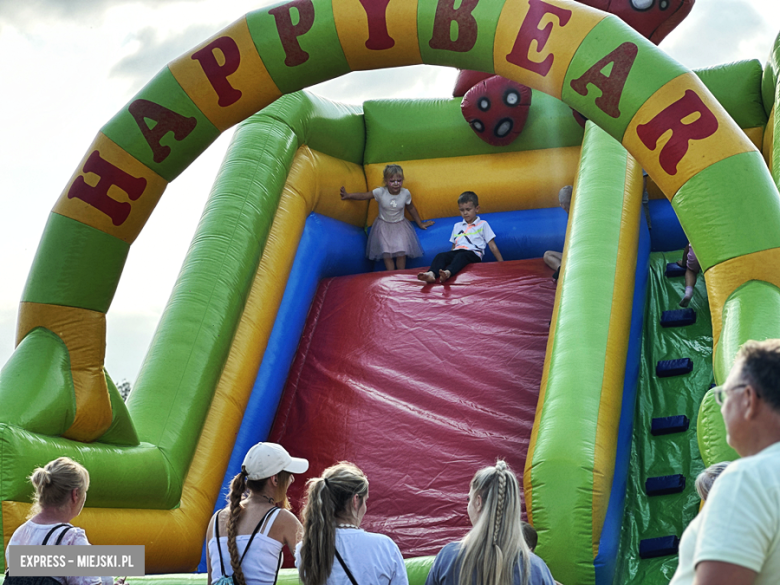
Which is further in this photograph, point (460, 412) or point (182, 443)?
point (460, 412)

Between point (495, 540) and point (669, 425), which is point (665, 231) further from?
point (495, 540)

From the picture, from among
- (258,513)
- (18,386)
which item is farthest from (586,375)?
(18,386)

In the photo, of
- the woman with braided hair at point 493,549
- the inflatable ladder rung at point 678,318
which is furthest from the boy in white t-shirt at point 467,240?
the woman with braided hair at point 493,549

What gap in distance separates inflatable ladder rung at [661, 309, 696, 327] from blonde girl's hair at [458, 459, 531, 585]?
269 cm

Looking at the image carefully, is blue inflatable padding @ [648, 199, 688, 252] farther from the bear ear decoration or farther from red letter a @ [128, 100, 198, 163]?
red letter a @ [128, 100, 198, 163]

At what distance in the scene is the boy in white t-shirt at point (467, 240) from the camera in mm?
4676

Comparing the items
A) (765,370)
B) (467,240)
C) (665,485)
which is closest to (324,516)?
(765,370)

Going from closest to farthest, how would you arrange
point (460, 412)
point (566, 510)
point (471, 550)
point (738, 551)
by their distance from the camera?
point (738, 551), point (471, 550), point (566, 510), point (460, 412)

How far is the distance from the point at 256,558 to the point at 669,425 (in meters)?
2.27

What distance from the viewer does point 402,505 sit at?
3.39 meters

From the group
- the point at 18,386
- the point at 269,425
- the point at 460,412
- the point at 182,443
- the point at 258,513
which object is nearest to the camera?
the point at 258,513

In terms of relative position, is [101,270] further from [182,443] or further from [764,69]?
[764,69]

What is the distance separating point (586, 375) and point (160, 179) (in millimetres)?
1806

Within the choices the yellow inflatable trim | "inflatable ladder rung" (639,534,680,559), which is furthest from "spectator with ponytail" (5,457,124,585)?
the yellow inflatable trim
